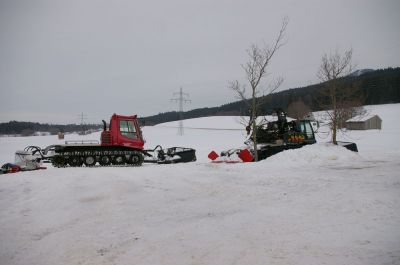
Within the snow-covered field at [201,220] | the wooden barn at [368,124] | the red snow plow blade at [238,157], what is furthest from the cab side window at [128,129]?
the wooden barn at [368,124]

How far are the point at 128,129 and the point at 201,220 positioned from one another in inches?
457

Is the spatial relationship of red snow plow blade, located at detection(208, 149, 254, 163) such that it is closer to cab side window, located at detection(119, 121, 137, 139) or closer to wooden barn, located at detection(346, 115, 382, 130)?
cab side window, located at detection(119, 121, 137, 139)

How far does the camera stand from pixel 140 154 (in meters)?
16.9

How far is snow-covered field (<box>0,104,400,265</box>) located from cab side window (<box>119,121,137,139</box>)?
6.03m

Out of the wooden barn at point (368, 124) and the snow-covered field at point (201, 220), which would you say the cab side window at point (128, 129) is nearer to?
the snow-covered field at point (201, 220)

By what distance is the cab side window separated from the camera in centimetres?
1681

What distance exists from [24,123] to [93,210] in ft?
484

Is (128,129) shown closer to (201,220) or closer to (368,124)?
(201,220)

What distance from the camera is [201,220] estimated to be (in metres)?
6.19

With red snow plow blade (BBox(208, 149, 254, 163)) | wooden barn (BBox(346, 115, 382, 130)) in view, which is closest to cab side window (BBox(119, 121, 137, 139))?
red snow plow blade (BBox(208, 149, 254, 163))

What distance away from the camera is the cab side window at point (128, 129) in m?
16.8

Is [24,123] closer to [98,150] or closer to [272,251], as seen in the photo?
[98,150]

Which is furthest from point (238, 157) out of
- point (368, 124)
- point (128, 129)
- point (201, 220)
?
point (368, 124)

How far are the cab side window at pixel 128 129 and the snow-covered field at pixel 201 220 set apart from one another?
19.8 feet
